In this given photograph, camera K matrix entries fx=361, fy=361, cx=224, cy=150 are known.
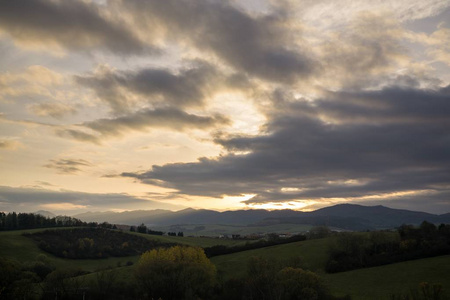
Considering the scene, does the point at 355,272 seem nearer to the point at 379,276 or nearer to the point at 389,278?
the point at 379,276

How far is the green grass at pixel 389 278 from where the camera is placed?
75438 millimetres

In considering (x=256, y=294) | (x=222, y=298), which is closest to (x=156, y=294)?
(x=222, y=298)

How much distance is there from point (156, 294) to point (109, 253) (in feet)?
370

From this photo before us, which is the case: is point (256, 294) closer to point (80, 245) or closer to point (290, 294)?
point (290, 294)

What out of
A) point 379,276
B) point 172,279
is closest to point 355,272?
point 379,276

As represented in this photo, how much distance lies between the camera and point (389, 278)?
85000 mm

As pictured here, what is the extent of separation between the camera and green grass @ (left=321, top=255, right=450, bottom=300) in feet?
247

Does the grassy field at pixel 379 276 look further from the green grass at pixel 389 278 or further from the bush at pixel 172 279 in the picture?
the bush at pixel 172 279

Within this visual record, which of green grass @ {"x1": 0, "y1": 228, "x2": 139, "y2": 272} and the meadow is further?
green grass @ {"x1": 0, "y1": 228, "x2": 139, "y2": 272}

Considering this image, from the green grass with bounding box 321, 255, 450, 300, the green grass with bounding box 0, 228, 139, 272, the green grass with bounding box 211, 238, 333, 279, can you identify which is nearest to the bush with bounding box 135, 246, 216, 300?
the green grass with bounding box 211, 238, 333, 279

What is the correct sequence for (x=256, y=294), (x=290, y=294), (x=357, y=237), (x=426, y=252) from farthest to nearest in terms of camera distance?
(x=357, y=237) < (x=426, y=252) < (x=256, y=294) < (x=290, y=294)

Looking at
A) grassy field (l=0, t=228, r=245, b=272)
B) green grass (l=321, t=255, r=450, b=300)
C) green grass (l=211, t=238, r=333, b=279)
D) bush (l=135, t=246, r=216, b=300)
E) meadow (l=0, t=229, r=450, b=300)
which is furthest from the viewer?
grassy field (l=0, t=228, r=245, b=272)

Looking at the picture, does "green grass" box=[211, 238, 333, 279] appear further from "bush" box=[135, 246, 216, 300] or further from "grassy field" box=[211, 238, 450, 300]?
"bush" box=[135, 246, 216, 300]

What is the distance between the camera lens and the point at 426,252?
97500mm
